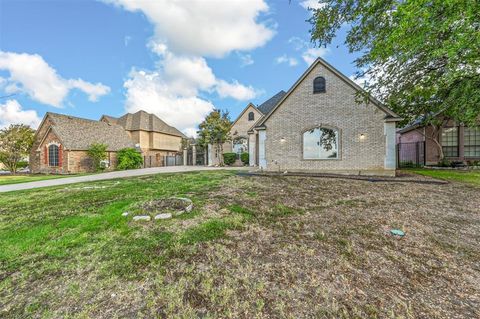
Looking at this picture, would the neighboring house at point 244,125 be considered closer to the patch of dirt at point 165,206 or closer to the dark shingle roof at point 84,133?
the dark shingle roof at point 84,133

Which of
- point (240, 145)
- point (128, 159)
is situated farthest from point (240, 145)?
point (128, 159)

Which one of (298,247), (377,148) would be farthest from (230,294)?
(377,148)

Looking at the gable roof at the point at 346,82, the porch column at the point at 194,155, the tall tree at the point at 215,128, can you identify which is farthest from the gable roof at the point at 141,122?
the gable roof at the point at 346,82

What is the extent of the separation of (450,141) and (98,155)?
31.3 m

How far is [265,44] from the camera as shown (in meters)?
15.5

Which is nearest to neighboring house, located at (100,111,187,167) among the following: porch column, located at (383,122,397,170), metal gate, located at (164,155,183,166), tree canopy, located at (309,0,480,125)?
metal gate, located at (164,155,183,166)

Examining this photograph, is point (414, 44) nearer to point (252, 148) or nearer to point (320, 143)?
point (320, 143)

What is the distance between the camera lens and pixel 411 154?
18.6 metres

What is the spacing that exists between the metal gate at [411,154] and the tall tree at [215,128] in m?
16.7

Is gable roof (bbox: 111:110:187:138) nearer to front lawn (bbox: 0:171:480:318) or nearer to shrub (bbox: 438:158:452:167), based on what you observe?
front lawn (bbox: 0:171:480:318)

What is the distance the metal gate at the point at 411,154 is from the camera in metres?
17.2

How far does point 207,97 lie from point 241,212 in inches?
1021

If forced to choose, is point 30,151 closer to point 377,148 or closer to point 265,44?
point 265,44

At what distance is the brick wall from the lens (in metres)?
10.9
